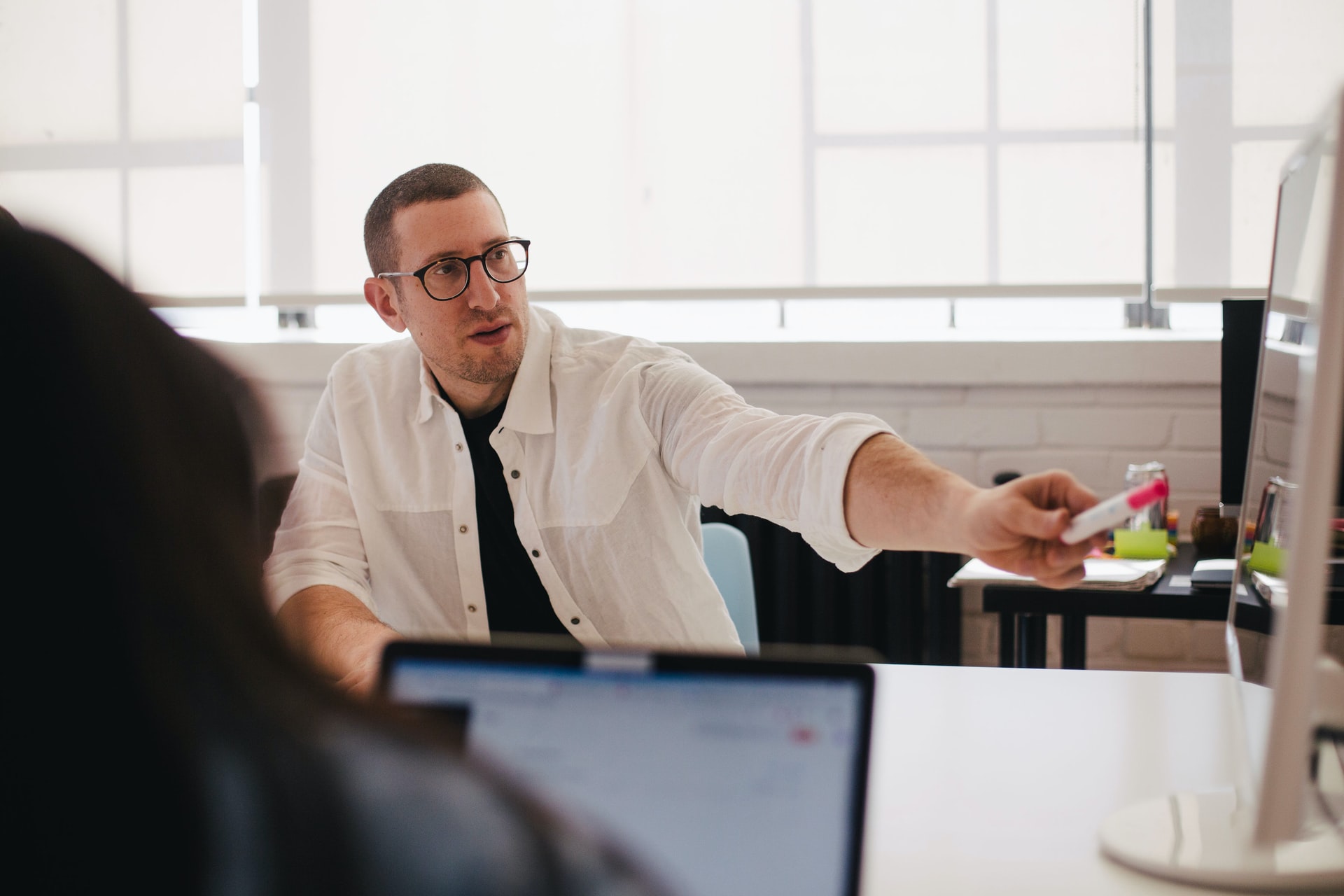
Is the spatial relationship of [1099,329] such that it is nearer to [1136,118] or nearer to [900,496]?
[1136,118]

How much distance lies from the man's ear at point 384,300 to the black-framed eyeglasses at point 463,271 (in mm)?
111

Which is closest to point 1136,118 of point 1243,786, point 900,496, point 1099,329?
point 1099,329

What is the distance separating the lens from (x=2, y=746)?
14.2 inches

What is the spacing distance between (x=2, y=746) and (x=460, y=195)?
1.51m

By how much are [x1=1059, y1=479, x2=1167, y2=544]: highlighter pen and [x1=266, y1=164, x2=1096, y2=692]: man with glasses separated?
0.55 m

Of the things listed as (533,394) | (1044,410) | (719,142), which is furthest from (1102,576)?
(719,142)

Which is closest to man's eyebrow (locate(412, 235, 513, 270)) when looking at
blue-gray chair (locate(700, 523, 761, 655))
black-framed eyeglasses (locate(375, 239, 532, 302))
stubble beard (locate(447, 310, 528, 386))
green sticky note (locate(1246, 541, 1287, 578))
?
black-framed eyeglasses (locate(375, 239, 532, 302))

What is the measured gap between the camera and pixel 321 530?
1645 millimetres

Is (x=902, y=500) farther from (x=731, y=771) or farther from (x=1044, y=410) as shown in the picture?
(x=1044, y=410)

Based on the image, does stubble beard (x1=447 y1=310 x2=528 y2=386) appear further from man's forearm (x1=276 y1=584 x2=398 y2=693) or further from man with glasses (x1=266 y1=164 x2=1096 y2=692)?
man's forearm (x1=276 y1=584 x2=398 y2=693)

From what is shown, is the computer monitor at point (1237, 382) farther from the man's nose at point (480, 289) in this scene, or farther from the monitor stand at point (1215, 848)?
the monitor stand at point (1215, 848)

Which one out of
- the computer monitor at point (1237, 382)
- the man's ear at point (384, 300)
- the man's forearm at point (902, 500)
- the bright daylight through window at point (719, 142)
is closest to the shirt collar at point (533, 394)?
the man's ear at point (384, 300)

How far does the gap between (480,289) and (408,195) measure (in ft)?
0.65

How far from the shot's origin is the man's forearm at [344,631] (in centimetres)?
120
